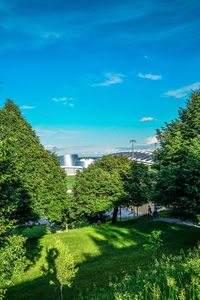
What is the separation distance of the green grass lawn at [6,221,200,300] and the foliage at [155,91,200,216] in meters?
4.09

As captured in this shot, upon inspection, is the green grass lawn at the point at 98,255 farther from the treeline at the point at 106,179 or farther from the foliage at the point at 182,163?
the foliage at the point at 182,163

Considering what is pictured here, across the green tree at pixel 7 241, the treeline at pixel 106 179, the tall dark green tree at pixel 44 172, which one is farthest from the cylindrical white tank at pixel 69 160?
the green tree at pixel 7 241

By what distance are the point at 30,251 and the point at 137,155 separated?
70996 millimetres

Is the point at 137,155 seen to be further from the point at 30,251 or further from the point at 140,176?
the point at 30,251

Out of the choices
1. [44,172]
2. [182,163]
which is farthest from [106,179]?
[182,163]

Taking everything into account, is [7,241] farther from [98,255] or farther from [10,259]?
[98,255]

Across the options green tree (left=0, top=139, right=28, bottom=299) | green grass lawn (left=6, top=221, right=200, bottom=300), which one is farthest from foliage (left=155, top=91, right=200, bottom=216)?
green tree (left=0, top=139, right=28, bottom=299)

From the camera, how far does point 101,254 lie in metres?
19.7

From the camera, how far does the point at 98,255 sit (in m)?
19.5

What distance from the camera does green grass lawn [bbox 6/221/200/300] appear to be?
1287 cm

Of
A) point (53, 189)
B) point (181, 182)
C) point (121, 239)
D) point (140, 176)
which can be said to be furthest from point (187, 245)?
point (53, 189)

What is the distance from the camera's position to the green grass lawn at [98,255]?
12.9 meters

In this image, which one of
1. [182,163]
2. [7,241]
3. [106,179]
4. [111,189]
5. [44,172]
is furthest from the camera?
[106,179]

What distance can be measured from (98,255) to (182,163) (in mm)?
12166
